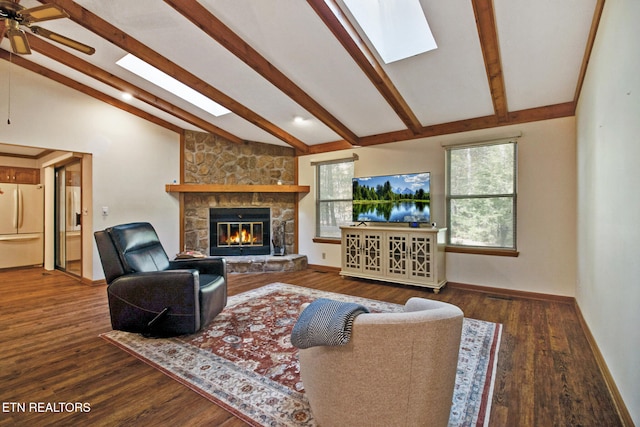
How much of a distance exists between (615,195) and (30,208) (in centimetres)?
865

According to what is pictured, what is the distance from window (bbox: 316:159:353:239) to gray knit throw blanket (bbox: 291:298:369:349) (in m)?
4.24

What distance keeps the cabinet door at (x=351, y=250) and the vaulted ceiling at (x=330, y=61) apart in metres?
1.63

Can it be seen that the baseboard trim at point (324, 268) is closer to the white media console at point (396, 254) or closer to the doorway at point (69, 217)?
the white media console at point (396, 254)

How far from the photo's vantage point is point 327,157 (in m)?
5.78

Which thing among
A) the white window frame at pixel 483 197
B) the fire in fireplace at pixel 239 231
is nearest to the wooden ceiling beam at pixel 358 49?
the white window frame at pixel 483 197

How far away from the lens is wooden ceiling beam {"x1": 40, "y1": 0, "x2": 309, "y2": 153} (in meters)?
2.93

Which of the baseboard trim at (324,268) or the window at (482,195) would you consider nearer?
the window at (482,195)

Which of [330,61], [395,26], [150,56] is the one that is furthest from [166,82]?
[395,26]

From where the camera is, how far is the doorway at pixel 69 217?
5.02 meters

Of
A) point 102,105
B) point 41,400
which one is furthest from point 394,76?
point 102,105

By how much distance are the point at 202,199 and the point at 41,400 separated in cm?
423

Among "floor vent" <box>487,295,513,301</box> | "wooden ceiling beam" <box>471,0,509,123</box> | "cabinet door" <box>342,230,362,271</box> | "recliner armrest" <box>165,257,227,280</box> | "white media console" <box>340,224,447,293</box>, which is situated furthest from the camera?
"cabinet door" <box>342,230,362,271</box>

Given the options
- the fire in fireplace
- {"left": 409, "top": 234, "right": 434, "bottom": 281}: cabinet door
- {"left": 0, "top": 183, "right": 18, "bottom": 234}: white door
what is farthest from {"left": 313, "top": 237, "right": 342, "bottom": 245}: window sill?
{"left": 0, "top": 183, "right": 18, "bottom": 234}: white door

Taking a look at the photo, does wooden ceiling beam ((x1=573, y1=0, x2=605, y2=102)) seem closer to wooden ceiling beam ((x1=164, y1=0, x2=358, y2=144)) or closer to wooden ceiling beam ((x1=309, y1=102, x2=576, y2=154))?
wooden ceiling beam ((x1=309, y1=102, x2=576, y2=154))
